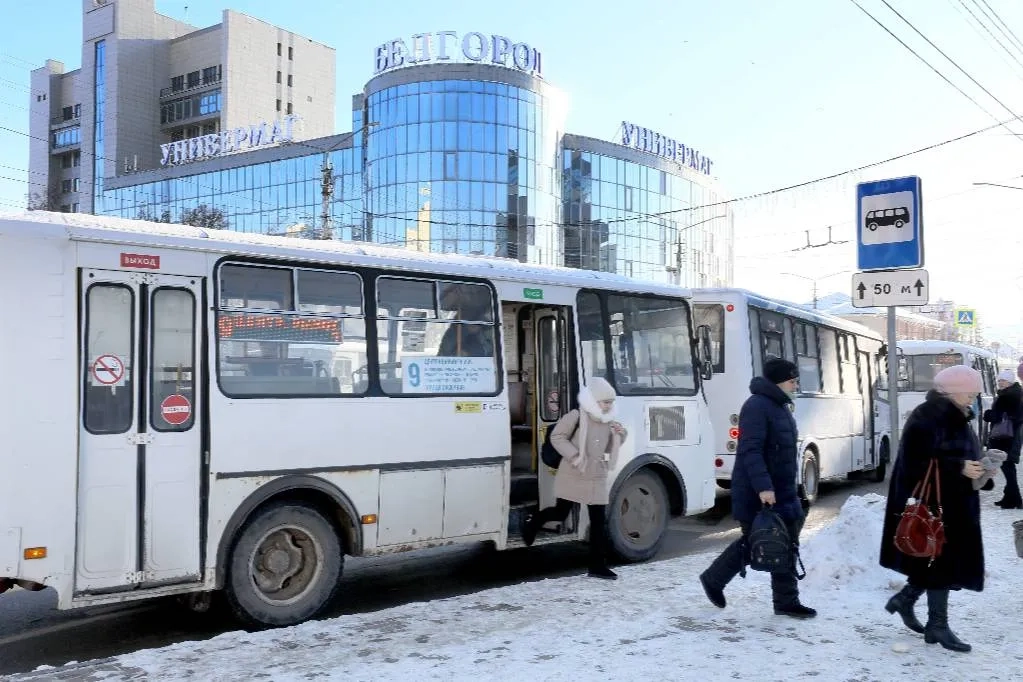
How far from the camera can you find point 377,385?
7.42m

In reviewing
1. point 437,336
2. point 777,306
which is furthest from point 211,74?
point 437,336

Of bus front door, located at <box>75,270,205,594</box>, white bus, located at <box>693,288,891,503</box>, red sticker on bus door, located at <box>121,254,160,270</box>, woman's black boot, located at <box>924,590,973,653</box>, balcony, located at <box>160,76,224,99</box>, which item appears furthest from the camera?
balcony, located at <box>160,76,224,99</box>

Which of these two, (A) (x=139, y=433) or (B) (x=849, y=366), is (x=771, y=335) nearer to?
(B) (x=849, y=366)

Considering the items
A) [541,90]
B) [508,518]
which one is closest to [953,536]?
[508,518]

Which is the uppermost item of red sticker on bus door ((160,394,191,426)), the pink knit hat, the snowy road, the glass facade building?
the glass facade building

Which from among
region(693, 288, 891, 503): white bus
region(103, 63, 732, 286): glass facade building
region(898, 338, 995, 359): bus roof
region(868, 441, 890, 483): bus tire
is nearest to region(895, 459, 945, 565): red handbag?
region(693, 288, 891, 503): white bus

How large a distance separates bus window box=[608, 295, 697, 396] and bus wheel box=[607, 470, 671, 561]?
0.92 meters

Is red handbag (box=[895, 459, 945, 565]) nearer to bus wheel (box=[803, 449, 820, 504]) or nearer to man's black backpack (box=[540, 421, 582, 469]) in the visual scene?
man's black backpack (box=[540, 421, 582, 469])

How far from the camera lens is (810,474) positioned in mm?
14609

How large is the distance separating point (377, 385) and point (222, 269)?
149cm

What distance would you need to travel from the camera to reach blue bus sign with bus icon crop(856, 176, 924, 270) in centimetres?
892

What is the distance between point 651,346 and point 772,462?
3506mm

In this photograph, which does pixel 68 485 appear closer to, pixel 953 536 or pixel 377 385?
pixel 377 385

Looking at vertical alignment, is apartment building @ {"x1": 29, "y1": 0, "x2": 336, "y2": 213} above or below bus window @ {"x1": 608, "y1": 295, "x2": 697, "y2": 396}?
above
